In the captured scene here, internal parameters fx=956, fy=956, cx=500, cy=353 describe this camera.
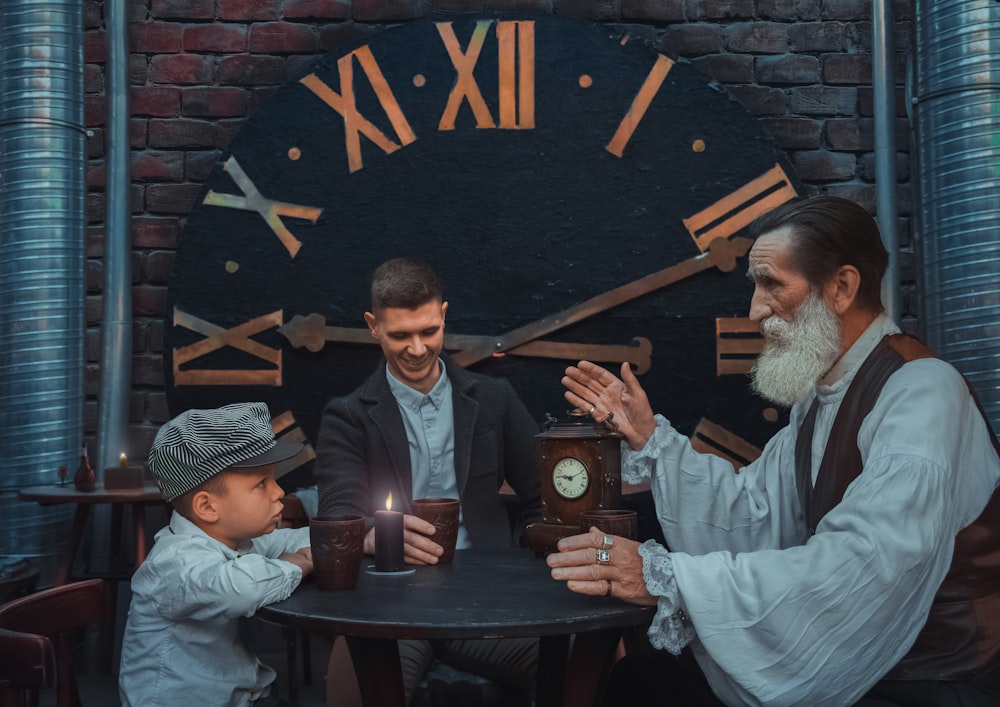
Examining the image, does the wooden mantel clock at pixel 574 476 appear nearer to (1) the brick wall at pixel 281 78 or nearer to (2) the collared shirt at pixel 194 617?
(2) the collared shirt at pixel 194 617

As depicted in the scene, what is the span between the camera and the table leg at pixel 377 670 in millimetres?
1611

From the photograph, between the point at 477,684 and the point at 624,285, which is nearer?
the point at 477,684

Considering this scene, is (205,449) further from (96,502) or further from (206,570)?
(96,502)

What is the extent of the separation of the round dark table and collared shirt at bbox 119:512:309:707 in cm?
6

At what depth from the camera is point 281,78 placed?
349 centimetres

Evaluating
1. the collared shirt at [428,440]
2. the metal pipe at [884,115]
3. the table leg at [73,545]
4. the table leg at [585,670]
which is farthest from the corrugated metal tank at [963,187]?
the table leg at [73,545]

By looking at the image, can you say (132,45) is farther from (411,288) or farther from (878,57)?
(878,57)

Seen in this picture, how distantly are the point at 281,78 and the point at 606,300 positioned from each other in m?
1.44

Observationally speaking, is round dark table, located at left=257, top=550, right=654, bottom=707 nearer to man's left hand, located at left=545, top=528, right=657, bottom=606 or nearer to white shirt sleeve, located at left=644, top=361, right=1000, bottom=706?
man's left hand, located at left=545, top=528, right=657, bottom=606

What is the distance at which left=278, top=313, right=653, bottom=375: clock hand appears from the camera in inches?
129

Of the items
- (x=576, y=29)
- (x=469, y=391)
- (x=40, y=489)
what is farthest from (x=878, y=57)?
(x=40, y=489)

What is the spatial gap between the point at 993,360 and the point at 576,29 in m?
1.73

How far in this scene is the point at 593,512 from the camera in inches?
68.7

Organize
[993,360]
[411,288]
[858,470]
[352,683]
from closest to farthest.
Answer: [858,470] → [352,683] → [411,288] → [993,360]
